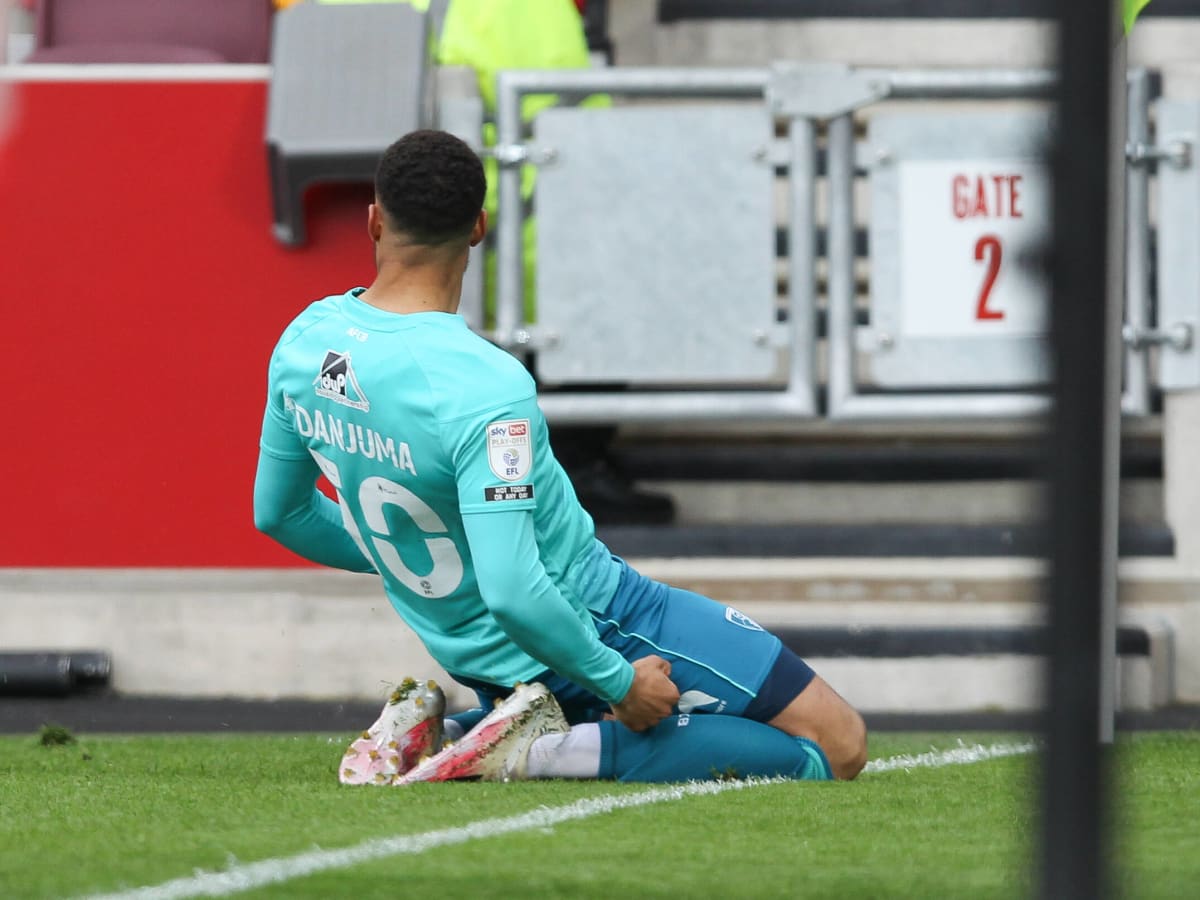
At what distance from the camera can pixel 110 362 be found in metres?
6.48

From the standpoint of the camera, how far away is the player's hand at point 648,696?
382cm

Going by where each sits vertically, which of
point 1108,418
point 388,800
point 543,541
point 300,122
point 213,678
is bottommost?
point 213,678

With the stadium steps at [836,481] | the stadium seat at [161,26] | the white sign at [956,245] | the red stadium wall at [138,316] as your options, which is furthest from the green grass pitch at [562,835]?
the stadium seat at [161,26]

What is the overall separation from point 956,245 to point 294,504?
9.48ft

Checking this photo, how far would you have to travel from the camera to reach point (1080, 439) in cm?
141

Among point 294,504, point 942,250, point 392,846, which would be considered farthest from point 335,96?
point 392,846

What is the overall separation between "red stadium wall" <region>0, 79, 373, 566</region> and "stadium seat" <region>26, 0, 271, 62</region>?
3.01ft

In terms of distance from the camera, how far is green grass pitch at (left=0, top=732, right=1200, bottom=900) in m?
2.58

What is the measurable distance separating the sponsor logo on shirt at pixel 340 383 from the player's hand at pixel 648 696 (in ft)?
2.41

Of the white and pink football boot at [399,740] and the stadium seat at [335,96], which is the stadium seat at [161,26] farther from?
the white and pink football boot at [399,740]

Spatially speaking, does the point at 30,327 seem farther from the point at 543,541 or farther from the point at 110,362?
the point at 543,541

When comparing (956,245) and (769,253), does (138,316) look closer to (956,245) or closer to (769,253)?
(769,253)

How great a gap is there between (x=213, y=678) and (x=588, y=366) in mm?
1569

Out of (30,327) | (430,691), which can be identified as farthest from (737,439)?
(430,691)
